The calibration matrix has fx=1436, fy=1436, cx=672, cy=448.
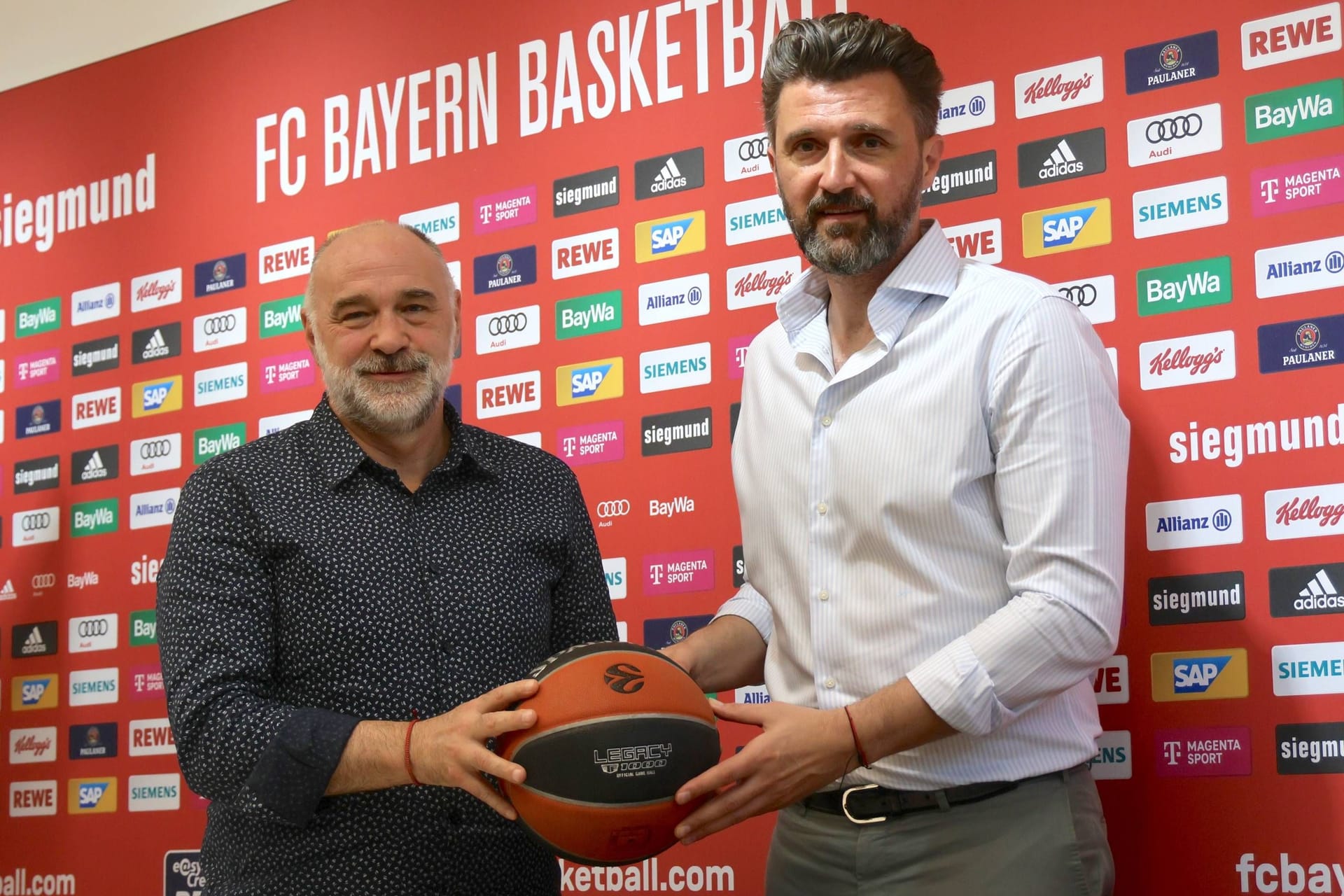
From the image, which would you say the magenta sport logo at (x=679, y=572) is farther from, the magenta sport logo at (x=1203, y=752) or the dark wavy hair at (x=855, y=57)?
the dark wavy hair at (x=855, y=57)

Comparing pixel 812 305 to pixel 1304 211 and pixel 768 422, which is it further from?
pixel 1304 211

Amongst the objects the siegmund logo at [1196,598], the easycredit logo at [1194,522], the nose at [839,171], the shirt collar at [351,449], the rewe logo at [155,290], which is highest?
the rewe logo at [155,290]

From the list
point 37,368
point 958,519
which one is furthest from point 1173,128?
point 37,368

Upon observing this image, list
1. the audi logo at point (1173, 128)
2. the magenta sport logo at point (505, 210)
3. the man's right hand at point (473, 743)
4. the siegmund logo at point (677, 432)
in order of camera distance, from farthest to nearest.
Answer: the magenta sport logo at point (505, 210)
the siegmund logo at point (677, 432)
the audi logo at point (1173, 128)
the man's right hand at point (473, 743)

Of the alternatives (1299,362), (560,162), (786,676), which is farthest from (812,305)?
(560,162)

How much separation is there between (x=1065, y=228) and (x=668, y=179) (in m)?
1.01

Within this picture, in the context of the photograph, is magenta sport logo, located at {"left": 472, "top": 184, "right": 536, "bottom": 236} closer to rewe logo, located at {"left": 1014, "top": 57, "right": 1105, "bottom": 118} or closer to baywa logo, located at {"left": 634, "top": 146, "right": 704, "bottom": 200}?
baywa logo, located at {"left": 634, "top": 146, "right": 704, "bottom": 200}

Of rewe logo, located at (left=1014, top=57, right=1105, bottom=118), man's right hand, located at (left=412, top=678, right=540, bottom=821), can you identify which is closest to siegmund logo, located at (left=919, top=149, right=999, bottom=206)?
rewe logo, located at (left=1014, top=57, right=1105, bottom=118)

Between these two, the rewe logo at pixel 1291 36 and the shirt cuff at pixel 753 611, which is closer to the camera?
the shirt cuff at pixel 753 611

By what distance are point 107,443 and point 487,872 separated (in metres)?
2.72

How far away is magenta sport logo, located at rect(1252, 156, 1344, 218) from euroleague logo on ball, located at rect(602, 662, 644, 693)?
1508mm

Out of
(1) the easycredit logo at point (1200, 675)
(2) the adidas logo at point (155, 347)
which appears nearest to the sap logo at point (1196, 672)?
(1) the easycredit logo at point (1200, 675)

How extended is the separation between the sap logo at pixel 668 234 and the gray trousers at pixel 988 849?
5.54 feet

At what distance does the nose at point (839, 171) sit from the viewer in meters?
2.14
